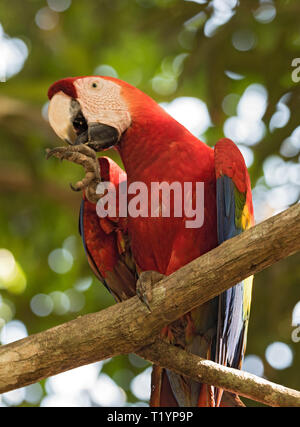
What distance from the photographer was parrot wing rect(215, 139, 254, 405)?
6.59 ft

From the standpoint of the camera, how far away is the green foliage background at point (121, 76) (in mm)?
2996

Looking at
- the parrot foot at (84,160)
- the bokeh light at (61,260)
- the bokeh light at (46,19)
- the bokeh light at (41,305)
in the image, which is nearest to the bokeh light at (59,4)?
the bokeh light at (46,19)

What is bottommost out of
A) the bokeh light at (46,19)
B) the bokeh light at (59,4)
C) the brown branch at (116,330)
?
the brown branch at (116,330)

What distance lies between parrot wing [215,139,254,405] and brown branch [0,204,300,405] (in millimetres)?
299

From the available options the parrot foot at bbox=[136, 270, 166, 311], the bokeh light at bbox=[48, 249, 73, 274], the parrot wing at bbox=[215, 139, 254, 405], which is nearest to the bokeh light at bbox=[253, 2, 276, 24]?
the parrot wing at bbox=[215, 139, 254, 405]

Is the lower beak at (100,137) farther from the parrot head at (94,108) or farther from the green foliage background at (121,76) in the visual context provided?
the green foliage background at (121,76)

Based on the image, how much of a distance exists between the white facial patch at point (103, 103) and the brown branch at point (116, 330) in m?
0.76

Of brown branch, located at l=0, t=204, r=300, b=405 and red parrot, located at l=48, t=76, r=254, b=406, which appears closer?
brown branch, located at l=0, t=204, r=300, b=405

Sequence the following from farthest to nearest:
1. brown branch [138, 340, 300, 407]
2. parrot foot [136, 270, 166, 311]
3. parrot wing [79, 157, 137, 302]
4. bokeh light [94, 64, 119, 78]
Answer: bokeh light [94, 64, 119, 78] < parrot wing [79, 157, 137, 302] < parrot foot [136, 270, 166, 311] < brown branch [138, 340, 300, 407]

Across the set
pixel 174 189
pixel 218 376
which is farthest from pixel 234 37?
→ pixel 218 376

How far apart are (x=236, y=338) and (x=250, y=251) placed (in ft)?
1.89

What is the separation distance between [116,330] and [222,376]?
0.35 m

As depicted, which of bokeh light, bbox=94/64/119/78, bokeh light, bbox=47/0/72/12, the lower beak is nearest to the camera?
the lower beak

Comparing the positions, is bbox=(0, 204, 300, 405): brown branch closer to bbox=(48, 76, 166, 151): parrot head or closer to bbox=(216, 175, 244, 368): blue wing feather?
bbox=(216, 175, 244, 368): blue wing feather
